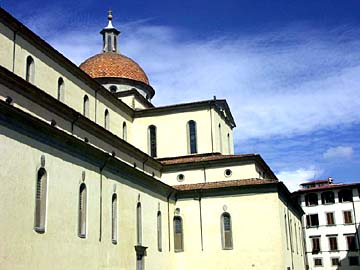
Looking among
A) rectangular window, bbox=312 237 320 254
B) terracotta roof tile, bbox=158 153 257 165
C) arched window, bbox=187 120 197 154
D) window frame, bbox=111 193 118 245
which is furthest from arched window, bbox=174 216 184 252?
rectangular window, bbox=312 237 320 254

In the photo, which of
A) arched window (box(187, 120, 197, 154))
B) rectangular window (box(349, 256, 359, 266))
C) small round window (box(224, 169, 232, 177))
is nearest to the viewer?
small round window (box(224, 169, 232, 177))

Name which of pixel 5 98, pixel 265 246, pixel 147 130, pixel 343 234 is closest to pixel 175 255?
pixel 265 246

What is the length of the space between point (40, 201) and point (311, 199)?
46467 millimetres

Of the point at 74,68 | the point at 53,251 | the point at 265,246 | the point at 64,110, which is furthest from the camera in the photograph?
the point at 265,246

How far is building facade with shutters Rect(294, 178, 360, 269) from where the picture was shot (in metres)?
56.6

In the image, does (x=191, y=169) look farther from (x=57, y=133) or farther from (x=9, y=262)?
(x=9, y=262)

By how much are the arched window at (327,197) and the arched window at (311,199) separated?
2.69ft

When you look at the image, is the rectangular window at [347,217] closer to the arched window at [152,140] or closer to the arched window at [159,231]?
the arched window at [152,140]

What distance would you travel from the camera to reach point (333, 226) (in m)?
58.1

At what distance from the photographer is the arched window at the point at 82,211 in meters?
22.0

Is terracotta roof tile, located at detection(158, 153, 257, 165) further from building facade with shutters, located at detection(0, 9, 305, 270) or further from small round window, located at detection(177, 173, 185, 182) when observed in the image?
small round window, located at detection(177, 173, 185, 182)

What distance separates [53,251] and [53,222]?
108cm

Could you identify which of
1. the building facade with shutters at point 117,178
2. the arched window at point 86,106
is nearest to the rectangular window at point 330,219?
the building facade with shutters at point 117,178

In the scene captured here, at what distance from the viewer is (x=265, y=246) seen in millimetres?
31094
